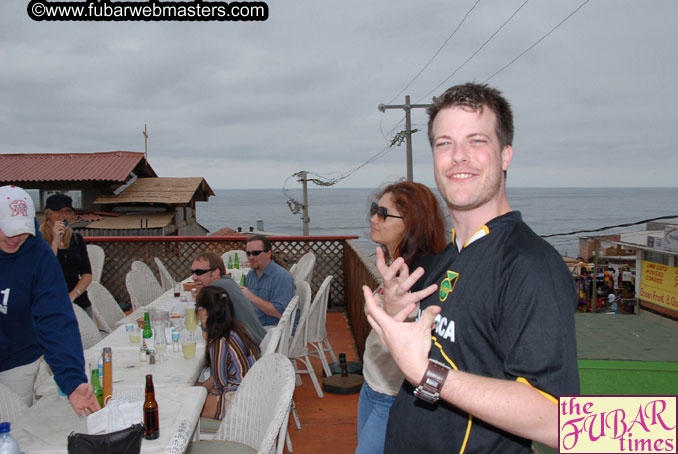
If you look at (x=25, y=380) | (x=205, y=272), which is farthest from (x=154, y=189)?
(x=25, y=380)

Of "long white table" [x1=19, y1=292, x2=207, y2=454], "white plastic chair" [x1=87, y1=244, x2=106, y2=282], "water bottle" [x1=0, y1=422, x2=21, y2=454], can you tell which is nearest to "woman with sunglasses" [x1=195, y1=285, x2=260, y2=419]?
"long white table" [x1=19, y1=292, x2=207, y2=454]

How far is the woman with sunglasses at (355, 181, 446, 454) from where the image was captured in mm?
1653

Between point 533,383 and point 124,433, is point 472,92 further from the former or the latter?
point 124,433

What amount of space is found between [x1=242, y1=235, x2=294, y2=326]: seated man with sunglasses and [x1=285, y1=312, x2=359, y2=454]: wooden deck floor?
0.73 m

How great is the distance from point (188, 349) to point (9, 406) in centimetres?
94

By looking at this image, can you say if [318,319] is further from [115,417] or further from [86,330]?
[115,417]

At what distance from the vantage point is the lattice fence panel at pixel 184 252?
24.8 ft

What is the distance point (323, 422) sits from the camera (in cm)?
366

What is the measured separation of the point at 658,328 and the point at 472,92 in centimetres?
264

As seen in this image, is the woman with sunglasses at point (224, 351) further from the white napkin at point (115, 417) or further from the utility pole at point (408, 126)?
the utility pole at point (408, 126)

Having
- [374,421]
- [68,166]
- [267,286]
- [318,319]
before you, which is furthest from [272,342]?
[68,166]

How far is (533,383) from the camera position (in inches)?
31.5

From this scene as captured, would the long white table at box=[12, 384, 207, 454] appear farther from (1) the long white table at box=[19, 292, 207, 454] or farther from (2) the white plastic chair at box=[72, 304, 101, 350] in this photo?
(2) the white plastic chair at box=[72, 304, 101, 350]

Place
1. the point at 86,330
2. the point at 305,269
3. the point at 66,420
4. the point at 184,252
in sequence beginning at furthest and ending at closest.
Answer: the point at 184,252 → the point at 305,269 → the point at 86,330 → the point at 66,420
